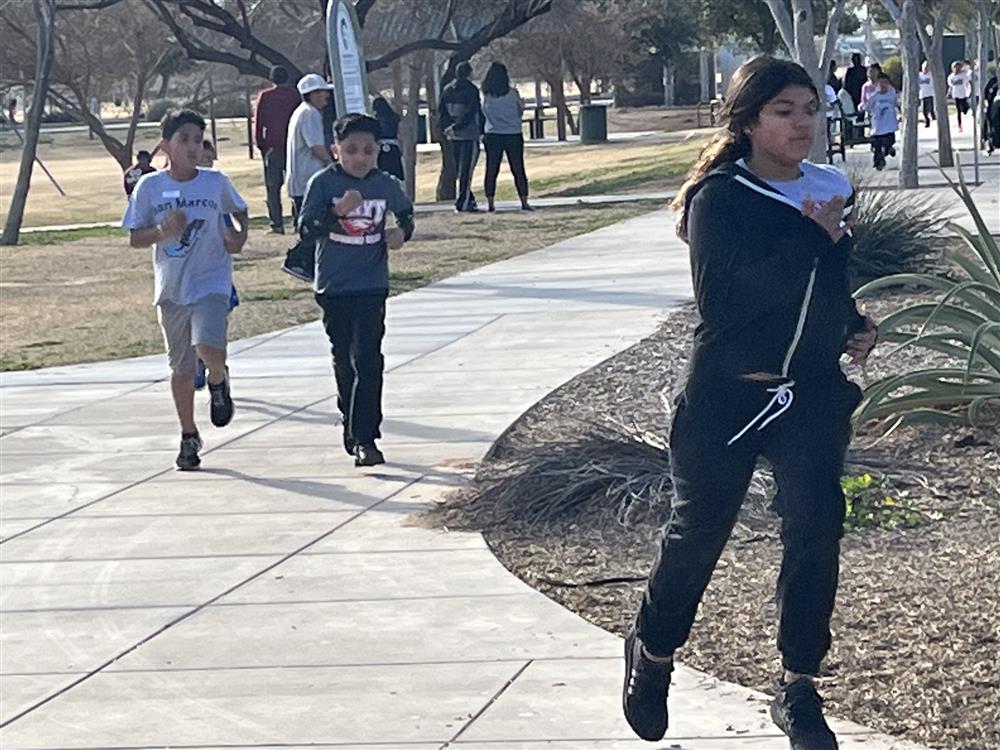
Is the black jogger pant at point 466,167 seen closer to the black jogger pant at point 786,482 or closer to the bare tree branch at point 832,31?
the bare tree branch at point 832,31

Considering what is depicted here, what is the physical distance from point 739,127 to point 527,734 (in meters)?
1.72

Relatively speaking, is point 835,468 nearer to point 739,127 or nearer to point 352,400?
point 739,127

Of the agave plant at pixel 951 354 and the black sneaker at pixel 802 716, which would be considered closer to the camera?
the black sneaker at pixel 802 716

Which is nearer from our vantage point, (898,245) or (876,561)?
(876,561)

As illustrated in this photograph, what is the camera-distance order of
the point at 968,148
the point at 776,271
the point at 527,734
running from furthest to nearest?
the point at 968,148, the point at 527,734, the point at 776,271

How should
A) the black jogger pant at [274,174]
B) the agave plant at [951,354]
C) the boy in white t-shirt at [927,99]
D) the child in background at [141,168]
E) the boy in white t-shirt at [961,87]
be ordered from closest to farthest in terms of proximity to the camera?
1. the agave plant at [951,354]
2. the child in background at [141,168]
3. the black jogger pant at [274,174]
4. the boy in white t-shirt at [961,87]
5. the boy in white t-shirt at [927,99]

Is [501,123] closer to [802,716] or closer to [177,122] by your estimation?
[177,122]

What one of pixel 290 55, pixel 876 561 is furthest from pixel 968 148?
pixel 876 561

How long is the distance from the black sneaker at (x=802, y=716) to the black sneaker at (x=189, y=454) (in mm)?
5049

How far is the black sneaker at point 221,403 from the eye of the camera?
9.91 m

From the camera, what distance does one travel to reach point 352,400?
31.0ft

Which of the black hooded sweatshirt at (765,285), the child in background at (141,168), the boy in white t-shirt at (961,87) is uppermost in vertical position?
the black hooded sweatshirt at (765,285)

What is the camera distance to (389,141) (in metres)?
21.0

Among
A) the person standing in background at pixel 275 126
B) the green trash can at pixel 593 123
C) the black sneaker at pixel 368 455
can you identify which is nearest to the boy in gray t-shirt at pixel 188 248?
the black sneaker at pixel 368 455
